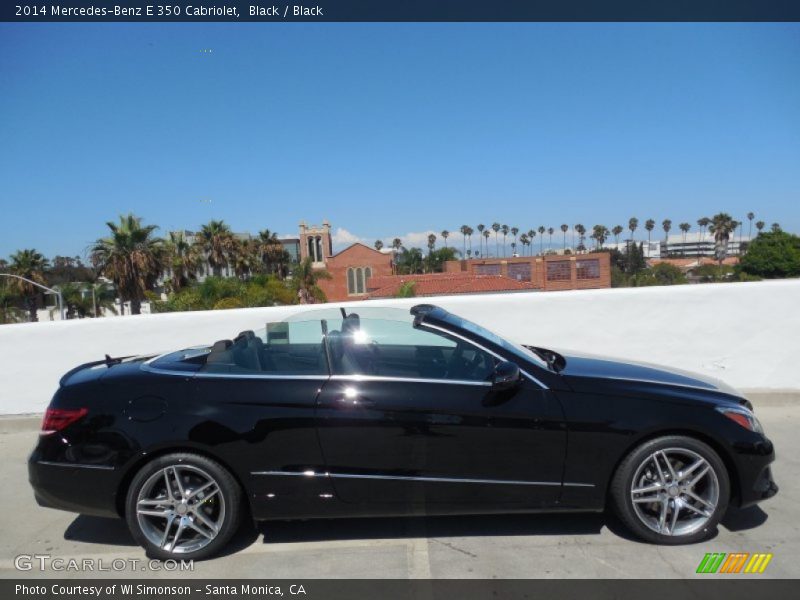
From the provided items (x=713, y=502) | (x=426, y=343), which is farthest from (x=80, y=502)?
(x=713, y=502)

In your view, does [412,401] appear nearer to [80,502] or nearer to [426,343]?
[426,343]

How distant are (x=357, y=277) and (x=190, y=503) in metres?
87.7

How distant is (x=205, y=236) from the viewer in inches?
2208

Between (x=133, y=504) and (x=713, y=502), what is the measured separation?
341cm

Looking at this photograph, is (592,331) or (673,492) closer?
(673,492)

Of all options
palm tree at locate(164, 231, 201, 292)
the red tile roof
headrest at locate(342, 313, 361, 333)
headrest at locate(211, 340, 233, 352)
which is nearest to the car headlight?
headrest at locate(342, 313, 361, 333)

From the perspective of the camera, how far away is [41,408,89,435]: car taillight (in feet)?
11.5

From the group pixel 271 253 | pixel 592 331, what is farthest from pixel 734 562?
pixel 271 253

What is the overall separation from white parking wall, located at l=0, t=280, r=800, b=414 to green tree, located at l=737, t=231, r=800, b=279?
196 ft

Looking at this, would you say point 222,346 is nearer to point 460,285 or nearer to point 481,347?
point 481,347

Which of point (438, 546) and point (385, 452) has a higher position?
point (385, 452)

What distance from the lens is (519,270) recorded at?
74688mm

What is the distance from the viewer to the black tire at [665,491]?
347 cm
